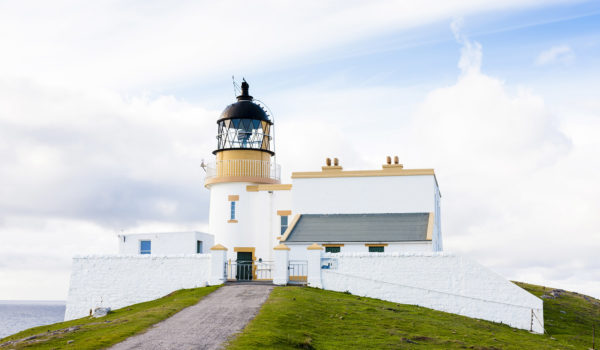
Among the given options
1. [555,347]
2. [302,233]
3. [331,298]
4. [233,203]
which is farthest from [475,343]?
[233,203]

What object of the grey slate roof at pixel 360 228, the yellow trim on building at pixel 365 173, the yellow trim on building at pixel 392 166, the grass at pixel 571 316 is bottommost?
the grass at pixel 571 316

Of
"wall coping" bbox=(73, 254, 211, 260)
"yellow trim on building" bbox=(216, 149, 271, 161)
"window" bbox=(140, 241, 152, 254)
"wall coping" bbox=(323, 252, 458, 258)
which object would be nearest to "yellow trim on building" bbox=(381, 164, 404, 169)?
"yellow trim on building" bbox=(216, 149, 271, 161)

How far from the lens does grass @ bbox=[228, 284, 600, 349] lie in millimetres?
18531

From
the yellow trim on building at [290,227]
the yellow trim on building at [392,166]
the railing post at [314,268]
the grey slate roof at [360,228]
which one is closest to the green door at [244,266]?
the yellow trim on building at [290,227]

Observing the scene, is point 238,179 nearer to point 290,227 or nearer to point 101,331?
point 290,227

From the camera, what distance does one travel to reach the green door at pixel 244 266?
3453 cm

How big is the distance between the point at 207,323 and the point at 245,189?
1726 cm

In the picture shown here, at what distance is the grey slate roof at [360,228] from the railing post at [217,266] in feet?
13.4

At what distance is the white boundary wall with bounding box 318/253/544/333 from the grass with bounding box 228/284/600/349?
0.80m

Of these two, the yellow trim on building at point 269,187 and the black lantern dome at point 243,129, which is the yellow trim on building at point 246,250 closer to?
the yellow trim on building at point 269,187

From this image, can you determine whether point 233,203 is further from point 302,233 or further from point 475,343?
point 475,343

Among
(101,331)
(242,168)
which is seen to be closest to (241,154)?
(242,168)

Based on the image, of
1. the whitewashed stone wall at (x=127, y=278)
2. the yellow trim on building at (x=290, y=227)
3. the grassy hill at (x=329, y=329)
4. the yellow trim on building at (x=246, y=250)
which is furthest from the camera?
the yellow trim on building at (x=246, y=250)

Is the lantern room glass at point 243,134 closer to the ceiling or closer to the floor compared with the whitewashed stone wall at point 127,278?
closer to the ceiling
